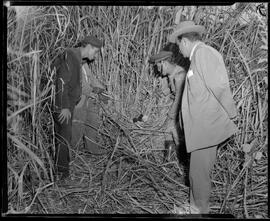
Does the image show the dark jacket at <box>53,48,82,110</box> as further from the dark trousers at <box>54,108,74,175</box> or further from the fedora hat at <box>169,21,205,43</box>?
the fedora hat at <box>169,21,205,43</box>

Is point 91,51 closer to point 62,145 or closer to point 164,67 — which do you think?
point 164,67

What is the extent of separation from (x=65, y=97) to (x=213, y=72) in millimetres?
1062

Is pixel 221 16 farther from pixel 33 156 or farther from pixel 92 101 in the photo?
pixel 33 156

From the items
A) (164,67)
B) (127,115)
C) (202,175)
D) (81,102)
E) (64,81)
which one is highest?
(164,67)

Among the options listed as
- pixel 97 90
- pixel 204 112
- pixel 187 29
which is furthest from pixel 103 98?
pixel 204 112

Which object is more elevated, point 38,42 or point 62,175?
point 38,42

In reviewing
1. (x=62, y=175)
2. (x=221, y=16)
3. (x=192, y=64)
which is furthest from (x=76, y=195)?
(x=221, y=16)

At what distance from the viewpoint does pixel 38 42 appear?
2.93 metres

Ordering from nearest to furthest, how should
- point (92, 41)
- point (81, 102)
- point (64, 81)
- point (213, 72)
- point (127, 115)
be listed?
point (213, 72)
point (64, 81)
point (92, 41)
point (81, 102)
point (127, 115)

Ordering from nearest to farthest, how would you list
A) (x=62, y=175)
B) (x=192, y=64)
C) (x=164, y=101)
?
(x=192, y=64)
(x=62, y=175)
(x=164, y=101)

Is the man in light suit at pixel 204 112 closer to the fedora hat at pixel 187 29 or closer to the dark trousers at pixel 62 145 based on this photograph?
the fedora hat at pixel 187 29

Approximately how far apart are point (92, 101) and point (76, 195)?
2.82ft

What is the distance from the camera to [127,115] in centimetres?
372

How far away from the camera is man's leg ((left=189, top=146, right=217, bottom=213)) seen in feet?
9.11
